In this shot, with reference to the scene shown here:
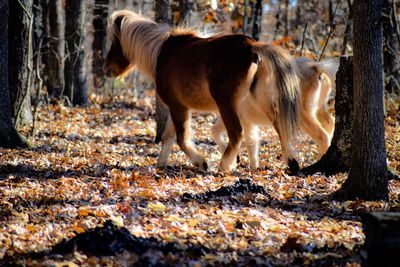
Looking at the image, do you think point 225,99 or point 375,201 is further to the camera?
point 225,99

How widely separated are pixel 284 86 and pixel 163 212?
2.89 meters

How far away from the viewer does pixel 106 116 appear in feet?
52.0

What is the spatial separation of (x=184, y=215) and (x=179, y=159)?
4.11m

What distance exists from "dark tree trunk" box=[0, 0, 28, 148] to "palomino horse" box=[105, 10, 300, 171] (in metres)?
2.14

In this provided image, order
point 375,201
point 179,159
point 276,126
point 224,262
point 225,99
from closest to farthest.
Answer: point 224,262, point 375,201, point 225,99, point 276,126, point 179,159

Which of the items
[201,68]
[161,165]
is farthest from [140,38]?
[161,165]

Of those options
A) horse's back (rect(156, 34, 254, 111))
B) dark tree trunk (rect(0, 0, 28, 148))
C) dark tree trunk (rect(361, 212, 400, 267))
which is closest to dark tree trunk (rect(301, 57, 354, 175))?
horse's back (rect(156, 34, 254, 111))

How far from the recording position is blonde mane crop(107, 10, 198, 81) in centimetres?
995

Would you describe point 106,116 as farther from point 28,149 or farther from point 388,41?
point 388,41

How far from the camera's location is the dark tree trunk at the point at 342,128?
8758 mm

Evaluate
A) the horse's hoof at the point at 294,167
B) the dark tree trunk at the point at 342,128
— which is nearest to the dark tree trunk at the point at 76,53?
the horse's hoof at the point at 294,167

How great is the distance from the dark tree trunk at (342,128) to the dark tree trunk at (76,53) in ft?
32.3

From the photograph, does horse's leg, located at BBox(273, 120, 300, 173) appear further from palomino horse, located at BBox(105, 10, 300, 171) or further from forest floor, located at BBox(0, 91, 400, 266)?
forest floor, located at BBox(0, 91, 400, 266)

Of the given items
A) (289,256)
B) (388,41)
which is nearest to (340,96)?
(289,256)
